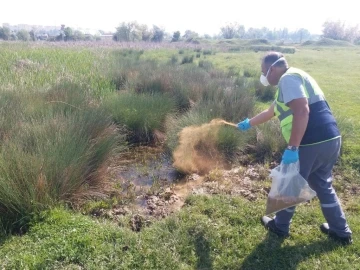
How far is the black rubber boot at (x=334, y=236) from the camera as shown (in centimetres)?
356

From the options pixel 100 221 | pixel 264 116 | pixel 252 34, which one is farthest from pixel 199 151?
pixel 252 34

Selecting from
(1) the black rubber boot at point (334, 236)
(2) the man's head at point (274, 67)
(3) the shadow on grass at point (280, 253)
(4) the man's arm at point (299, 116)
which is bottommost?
(3) the shadow on grass at point (280, 253)

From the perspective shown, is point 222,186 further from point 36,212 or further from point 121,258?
point 36,212

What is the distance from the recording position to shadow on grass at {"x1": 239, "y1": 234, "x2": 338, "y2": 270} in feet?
10.7

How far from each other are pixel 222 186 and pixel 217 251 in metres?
1.48

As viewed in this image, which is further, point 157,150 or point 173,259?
point 157,150

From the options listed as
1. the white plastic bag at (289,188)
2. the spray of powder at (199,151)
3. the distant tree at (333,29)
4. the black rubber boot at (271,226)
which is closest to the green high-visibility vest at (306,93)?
the white plastic bag at (289,188)

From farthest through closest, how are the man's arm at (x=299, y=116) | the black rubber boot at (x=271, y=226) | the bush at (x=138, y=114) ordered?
the bush at (x=138, y=114) < the black rubber boot at (x=271, y=226) < the man's arm at (x=299, y=116)

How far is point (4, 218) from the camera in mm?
3521

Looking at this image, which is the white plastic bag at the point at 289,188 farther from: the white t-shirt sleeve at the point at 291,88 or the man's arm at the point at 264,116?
the man's arm at the point at 264,116

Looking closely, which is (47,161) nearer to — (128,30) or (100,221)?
(100,221)

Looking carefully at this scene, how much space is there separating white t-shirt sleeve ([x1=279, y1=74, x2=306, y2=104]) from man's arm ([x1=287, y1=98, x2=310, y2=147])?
41mm

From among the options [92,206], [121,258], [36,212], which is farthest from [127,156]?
[121,258]

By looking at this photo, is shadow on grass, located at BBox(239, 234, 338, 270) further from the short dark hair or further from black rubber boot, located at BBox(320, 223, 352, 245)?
the short dark hair
